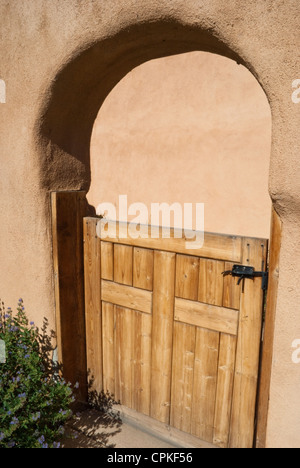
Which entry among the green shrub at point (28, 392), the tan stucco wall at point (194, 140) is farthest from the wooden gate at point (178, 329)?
the tan stucco wall at point (194, 140)

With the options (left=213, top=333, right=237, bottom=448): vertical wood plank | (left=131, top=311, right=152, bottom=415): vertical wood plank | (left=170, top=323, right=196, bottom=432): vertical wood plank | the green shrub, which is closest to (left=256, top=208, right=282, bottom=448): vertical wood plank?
(left=213, top=333, right=237, bottom=448): vertical wood plank

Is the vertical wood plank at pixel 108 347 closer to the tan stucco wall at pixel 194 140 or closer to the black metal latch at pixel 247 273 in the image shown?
the black metal latch at pixel 247 273

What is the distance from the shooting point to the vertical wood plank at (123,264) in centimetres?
255

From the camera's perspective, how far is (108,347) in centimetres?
277

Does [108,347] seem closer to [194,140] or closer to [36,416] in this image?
[36,416]

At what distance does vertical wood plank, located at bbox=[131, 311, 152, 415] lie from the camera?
8.42 ft

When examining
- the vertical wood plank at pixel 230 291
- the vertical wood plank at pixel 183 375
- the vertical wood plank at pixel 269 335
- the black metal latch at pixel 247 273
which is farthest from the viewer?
the vertical wood plank at pixel 183 375

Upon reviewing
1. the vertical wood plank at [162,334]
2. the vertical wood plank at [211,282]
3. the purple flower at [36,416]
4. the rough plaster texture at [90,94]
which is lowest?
the purple flower at [36,416]

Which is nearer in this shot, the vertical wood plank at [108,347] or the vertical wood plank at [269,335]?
the vertical wood plank at [269,335]

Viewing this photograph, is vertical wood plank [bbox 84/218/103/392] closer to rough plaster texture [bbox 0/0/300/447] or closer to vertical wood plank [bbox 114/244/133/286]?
vertical wood plank [bbox 114/244/133/286]

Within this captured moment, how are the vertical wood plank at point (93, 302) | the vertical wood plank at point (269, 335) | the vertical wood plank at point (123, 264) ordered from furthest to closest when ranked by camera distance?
the vertical wood plank at point (93, 302) → the vertical wood plank at point (123, 264) → the vertical wood plank at point (269, 335)

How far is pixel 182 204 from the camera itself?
20.1 ft

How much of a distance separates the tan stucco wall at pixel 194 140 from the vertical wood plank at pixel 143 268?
319 centimetres

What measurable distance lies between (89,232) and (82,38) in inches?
50.9
